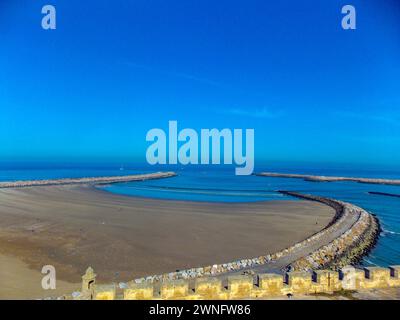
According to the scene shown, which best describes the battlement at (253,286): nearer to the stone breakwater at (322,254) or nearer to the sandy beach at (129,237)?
the stone breakwater at (322,254)

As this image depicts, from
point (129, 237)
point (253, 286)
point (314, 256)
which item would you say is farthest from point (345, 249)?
point (253, 286)

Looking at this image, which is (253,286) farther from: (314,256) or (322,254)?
(322,254)

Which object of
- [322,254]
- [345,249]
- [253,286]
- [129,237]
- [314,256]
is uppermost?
[253,286]

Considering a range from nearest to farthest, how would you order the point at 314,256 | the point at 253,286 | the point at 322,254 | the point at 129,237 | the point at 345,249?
the point at 253,286
the point at 314,256
the point at 322,254
the point at 345,249
the point at 129,237

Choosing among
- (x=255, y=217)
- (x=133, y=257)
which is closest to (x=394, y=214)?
(x=255, y=217)

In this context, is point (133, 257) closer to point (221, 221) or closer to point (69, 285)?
point (69, 285)

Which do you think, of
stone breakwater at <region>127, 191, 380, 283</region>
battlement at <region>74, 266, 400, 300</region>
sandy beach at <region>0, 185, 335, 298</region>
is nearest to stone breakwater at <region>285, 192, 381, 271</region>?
stone breakwater at <region>127, 191, 380, 283</region>

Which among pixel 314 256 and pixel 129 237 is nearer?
pixel 314 256
